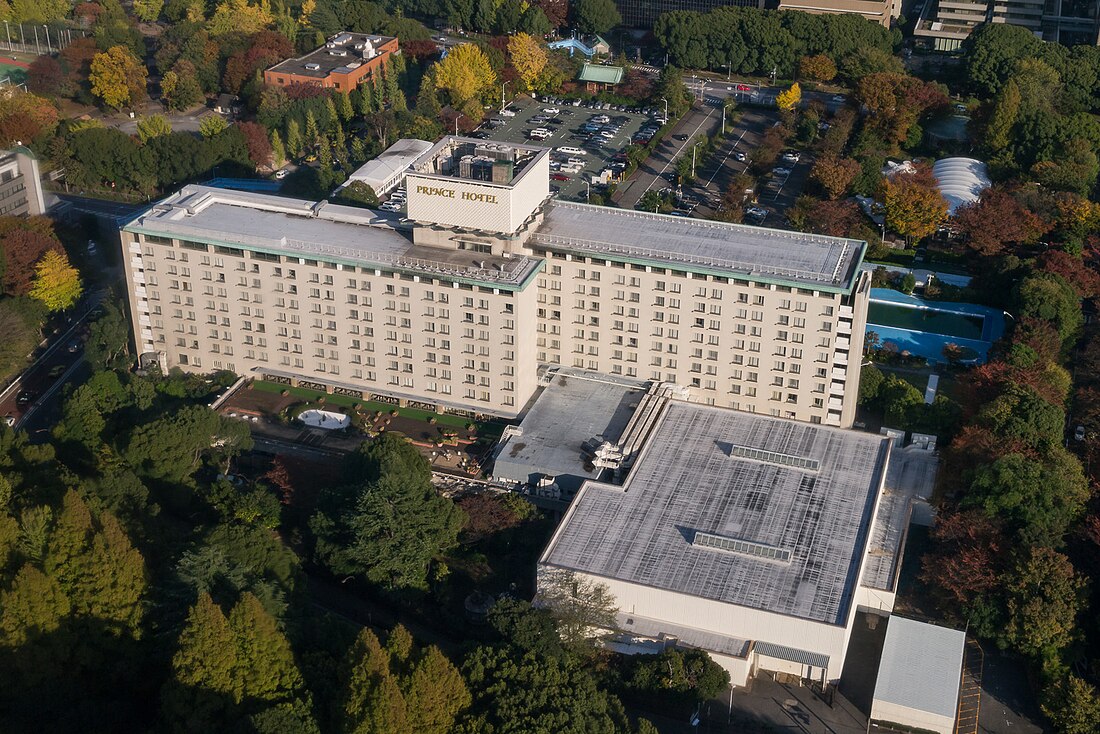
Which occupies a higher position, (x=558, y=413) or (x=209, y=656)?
(x=209, y=656)

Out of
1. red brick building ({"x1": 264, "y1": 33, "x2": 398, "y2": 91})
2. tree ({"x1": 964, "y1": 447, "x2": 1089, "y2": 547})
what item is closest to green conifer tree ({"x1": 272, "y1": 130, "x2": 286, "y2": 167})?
red brick building ({"x1": 264, "y1": 33, "x2": 398, "y2": 91})

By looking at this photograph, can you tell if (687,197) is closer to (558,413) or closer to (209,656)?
(558,413)

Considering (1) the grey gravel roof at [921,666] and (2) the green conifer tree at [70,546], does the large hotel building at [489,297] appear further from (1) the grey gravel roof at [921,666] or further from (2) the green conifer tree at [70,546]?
(2) the green conifer tree at [70,546]

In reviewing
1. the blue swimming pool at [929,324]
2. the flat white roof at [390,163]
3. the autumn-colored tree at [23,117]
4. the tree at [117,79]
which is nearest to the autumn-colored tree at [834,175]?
the blue swimming pool at [929,324]

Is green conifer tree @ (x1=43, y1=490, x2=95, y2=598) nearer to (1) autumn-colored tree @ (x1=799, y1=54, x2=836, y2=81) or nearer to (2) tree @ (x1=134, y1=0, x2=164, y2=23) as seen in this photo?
(1) autumn-colored tree @ (x1=799, y1=54, x2=836, y2=81)

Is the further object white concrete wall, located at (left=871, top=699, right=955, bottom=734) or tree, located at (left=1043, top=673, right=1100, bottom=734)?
white concrete wall, located at (left=871, top=699, right=955, bottom=734)

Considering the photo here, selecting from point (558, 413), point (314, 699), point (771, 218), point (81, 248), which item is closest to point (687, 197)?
point (771, 218)

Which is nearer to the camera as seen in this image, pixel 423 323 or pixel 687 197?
pixel 423 323
